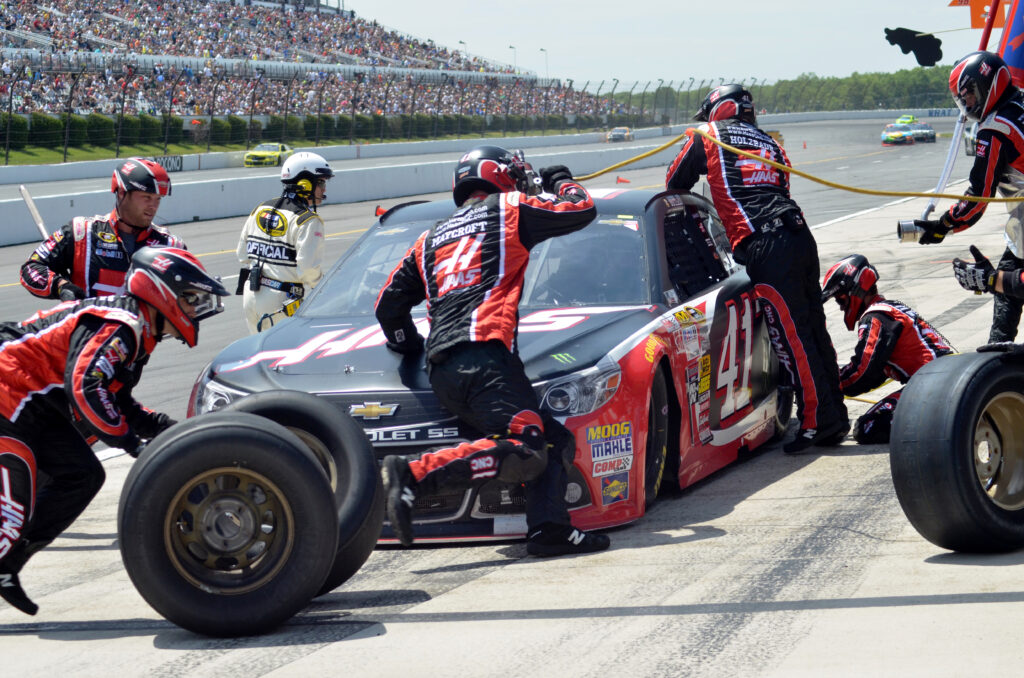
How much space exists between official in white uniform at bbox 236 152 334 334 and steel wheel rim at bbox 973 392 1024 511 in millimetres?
→ 4512

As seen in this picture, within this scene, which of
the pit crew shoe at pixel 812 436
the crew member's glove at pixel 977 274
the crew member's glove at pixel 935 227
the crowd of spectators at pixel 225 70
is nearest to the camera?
the pit crew shoe at pixel 812 436

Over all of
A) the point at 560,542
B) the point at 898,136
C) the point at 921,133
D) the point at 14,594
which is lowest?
the point at 14,594

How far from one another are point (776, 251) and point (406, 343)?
7.94ft

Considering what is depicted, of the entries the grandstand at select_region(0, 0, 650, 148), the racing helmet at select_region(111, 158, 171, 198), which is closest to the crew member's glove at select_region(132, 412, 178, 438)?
the racing helmet at select_region(111, 158, 171, 198)

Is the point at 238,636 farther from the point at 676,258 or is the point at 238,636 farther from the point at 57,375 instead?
the point at 676,258

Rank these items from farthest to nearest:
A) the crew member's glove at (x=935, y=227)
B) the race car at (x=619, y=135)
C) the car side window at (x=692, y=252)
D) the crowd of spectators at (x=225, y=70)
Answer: the race car at (x=619, y=135)
the crowd of spectators at (x=225, y=70)
the crew member's glove at (x=935, y=227)
the car side window at (x=692, y=252)

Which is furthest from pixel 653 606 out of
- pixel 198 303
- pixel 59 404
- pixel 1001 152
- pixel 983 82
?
pixel 983 82

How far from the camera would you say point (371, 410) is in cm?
528

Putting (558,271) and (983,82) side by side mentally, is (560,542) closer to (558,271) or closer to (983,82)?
(558,271)

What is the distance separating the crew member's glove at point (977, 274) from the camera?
7.07 m

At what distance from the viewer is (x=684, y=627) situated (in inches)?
154

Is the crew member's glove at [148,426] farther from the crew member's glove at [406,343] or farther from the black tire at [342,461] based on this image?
the crew member's glove at [406,343]

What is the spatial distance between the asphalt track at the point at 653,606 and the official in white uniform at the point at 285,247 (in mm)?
1869

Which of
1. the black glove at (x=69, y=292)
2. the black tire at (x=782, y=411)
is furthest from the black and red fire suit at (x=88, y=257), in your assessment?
the black tire at (x=782, y=411)
